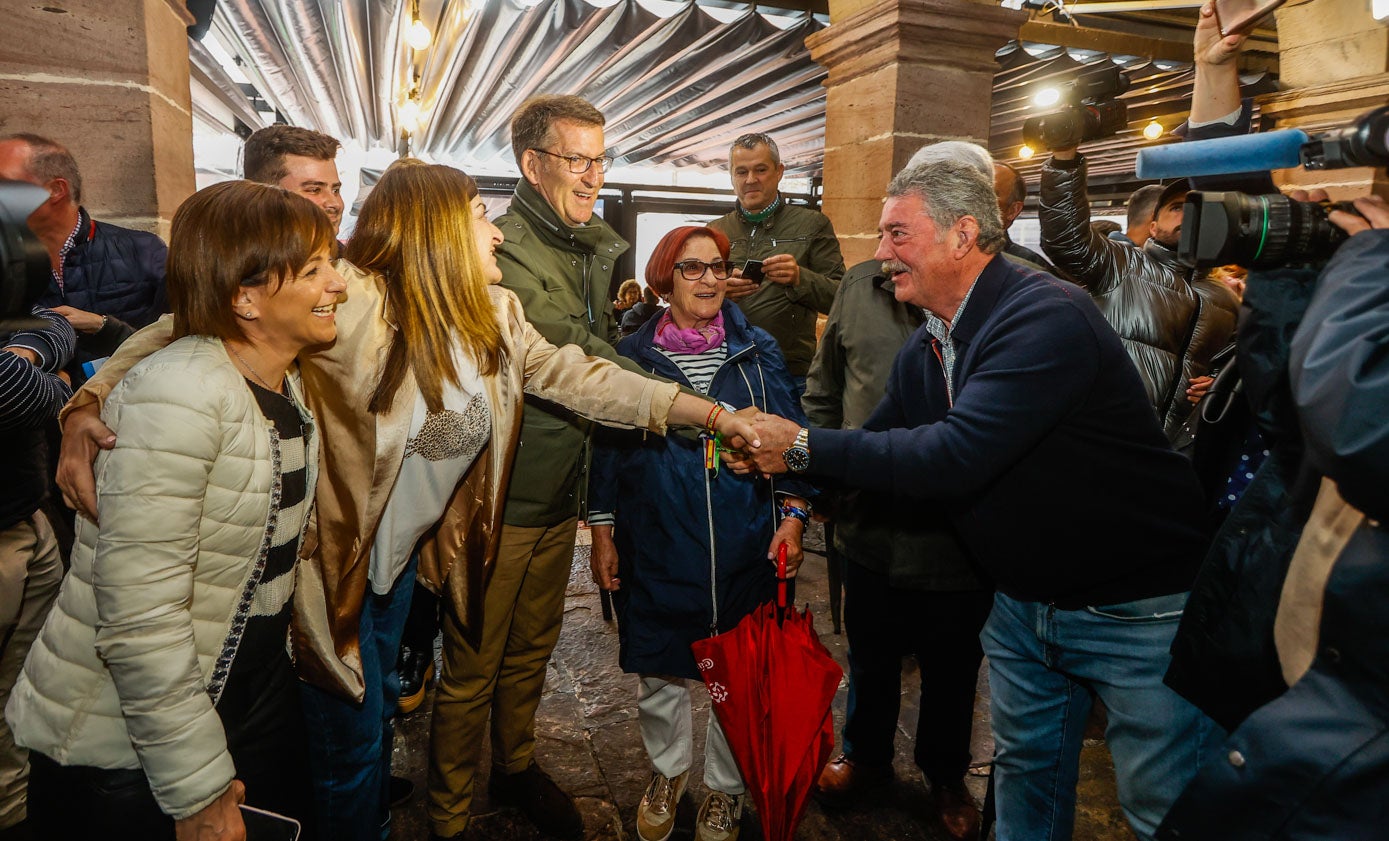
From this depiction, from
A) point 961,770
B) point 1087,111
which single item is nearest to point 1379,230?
point 1087,111

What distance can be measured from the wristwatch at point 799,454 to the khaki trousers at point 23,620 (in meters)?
2.52

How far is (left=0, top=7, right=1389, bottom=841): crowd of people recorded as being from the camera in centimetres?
146

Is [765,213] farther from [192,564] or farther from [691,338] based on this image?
[192,564]

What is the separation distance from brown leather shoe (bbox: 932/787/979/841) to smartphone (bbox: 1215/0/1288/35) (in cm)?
266

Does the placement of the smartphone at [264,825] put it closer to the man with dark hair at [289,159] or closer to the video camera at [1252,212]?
the video camera at [1252,212]

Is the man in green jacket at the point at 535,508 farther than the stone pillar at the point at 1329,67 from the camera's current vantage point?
No

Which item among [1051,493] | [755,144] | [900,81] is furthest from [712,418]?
[900,81]

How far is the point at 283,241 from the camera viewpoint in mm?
1692

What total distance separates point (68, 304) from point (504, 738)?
8.13 ft

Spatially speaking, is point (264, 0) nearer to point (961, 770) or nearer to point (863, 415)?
point (863, 415)

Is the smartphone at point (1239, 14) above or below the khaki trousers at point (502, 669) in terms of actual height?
above

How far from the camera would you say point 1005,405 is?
197 cm

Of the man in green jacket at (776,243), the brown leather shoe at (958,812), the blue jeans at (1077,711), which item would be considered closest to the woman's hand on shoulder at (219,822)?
the blue jeans at (1077,711)

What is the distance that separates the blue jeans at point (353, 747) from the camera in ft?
6.97
